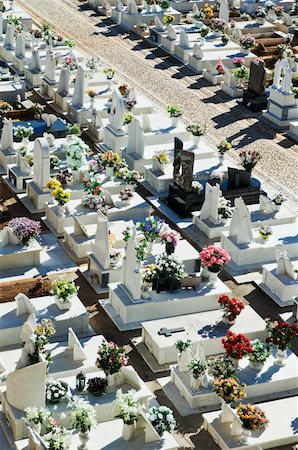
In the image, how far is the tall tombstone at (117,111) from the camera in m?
40.3

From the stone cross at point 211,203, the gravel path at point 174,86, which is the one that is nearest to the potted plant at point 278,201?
the gravel path at point 174,86


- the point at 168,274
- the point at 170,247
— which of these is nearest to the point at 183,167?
the point at 170,247

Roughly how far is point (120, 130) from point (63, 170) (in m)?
4.52

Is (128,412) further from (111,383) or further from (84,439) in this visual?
(111,383)

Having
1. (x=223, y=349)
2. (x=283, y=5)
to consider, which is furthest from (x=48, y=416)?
(x=283, y=5)

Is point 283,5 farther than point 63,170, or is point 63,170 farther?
point 283,5

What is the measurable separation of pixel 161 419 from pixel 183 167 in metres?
13.3

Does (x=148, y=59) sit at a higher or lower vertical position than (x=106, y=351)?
lower

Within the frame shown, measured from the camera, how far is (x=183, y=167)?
35.7 m

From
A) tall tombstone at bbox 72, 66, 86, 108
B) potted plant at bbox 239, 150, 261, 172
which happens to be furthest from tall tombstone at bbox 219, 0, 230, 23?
potted plant at bbox 239, 150, 261, 172

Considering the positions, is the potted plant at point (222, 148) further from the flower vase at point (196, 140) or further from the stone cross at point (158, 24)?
the stone cross at point (158, 24)

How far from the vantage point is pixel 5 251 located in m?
32.4

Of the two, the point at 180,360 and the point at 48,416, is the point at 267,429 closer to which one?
the point at 180,360

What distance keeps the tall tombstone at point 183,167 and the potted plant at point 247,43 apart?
17.4 m
